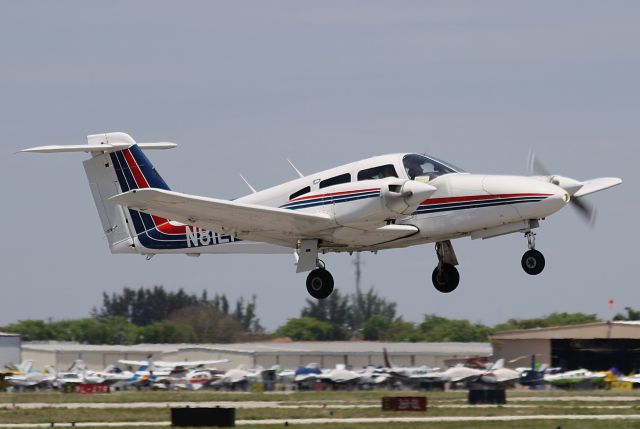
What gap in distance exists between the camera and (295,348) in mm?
78000

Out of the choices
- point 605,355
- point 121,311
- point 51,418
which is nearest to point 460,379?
point 605,355

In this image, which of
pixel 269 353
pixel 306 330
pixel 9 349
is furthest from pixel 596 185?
pixel 306 330

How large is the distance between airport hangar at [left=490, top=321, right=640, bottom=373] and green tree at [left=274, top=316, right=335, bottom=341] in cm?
2279

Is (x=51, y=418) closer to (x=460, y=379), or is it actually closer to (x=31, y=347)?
(x=460, y=379)

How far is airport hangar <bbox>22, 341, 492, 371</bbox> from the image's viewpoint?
7506 centimetres

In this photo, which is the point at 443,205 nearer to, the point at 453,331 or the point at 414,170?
the point at 414,170

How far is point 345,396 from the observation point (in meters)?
53.9

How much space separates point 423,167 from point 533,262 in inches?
133

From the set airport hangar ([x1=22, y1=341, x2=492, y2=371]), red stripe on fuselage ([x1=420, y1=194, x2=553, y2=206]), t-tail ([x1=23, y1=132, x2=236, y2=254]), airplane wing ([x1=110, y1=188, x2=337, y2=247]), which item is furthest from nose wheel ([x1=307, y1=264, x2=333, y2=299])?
airport hangar ([x1=22, y1=341, x2=492, y2=371])

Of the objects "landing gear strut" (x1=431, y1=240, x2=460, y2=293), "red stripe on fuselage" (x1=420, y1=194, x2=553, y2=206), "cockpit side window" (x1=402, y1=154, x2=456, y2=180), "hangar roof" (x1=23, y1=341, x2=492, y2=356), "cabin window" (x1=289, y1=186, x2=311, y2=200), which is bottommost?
"hangar roof" (x1=23, y1=341, x2=492, y2=356)

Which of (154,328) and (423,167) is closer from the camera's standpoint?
(423,167)

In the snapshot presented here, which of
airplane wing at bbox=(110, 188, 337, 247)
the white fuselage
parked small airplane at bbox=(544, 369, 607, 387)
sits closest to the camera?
airplane wing at bbox=(110, 188, 337, 247)

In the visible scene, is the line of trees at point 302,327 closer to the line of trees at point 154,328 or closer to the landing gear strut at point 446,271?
the line of trees at point 154,328

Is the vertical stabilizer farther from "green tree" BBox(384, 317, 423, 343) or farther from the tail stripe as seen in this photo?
"green tree" BBox(384, 317, 423, 343)
